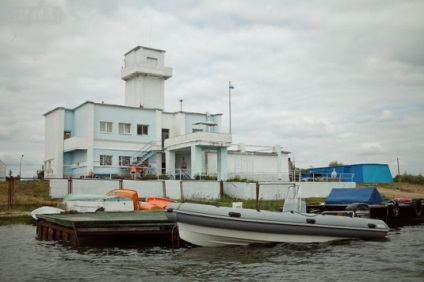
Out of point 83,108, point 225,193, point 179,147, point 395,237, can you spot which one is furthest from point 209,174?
point 395,237

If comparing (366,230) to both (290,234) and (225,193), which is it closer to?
(290,234)

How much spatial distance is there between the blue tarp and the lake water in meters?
5.77

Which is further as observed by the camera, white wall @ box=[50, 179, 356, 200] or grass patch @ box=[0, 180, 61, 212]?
white wall @ box=[50, 179, 356, 200]

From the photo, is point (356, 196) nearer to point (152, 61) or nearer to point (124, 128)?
point (124, 128)

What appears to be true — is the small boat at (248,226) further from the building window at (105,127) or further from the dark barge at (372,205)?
the building window at (105,127)

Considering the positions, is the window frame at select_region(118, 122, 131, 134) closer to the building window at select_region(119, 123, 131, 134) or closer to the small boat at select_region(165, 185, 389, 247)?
the building window at select_region(119, 123, 131, 134)

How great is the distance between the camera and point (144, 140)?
4175 cm

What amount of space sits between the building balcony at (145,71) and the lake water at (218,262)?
2854 cm

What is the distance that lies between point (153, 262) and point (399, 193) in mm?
34476

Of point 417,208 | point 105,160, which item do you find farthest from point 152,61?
point 417,208

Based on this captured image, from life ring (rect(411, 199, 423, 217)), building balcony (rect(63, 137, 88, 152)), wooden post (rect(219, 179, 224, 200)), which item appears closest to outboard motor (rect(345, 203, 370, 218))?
life ring (rect(411, 199, 423, 217))

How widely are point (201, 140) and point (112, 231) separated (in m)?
22.7

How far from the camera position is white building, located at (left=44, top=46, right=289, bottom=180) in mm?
38875

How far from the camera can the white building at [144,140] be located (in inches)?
1531
